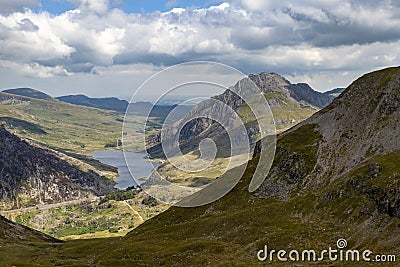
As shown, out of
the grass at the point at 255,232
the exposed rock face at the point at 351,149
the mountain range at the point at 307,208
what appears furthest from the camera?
the exposed rock face at the point at 351,149

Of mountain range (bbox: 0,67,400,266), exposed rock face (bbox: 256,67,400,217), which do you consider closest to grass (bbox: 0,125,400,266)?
mountain range (bbox: 0,67,400,266)

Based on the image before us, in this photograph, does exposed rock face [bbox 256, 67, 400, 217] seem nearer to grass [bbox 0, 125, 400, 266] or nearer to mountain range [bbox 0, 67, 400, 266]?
mountain range [bbox 0, 67, 400, 266]

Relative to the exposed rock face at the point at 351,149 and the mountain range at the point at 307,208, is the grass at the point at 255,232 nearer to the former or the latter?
the mountain range at the point at 307,208

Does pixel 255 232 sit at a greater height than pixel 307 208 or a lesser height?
lesser

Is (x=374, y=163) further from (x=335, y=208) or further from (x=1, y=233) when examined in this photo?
(x=1, y=233)

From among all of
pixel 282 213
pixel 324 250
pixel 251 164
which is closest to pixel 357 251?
pixel 324 250

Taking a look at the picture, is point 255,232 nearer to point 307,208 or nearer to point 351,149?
point 307,208

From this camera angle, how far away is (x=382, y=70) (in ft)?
609

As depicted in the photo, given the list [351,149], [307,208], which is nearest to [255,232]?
[307,208]

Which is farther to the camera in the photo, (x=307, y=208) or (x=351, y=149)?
(x=351, y=149)

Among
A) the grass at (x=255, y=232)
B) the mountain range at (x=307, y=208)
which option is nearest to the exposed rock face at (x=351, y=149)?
the mountain range at (x=307, y=208)

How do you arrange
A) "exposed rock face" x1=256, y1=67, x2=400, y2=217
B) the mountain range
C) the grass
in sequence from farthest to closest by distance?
"exposed rock face" x1=256, y1=67, x2=400, y2=217, the mountain range, the grass

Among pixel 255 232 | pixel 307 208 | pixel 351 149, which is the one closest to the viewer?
pixel 255 232

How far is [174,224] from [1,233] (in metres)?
99.3
